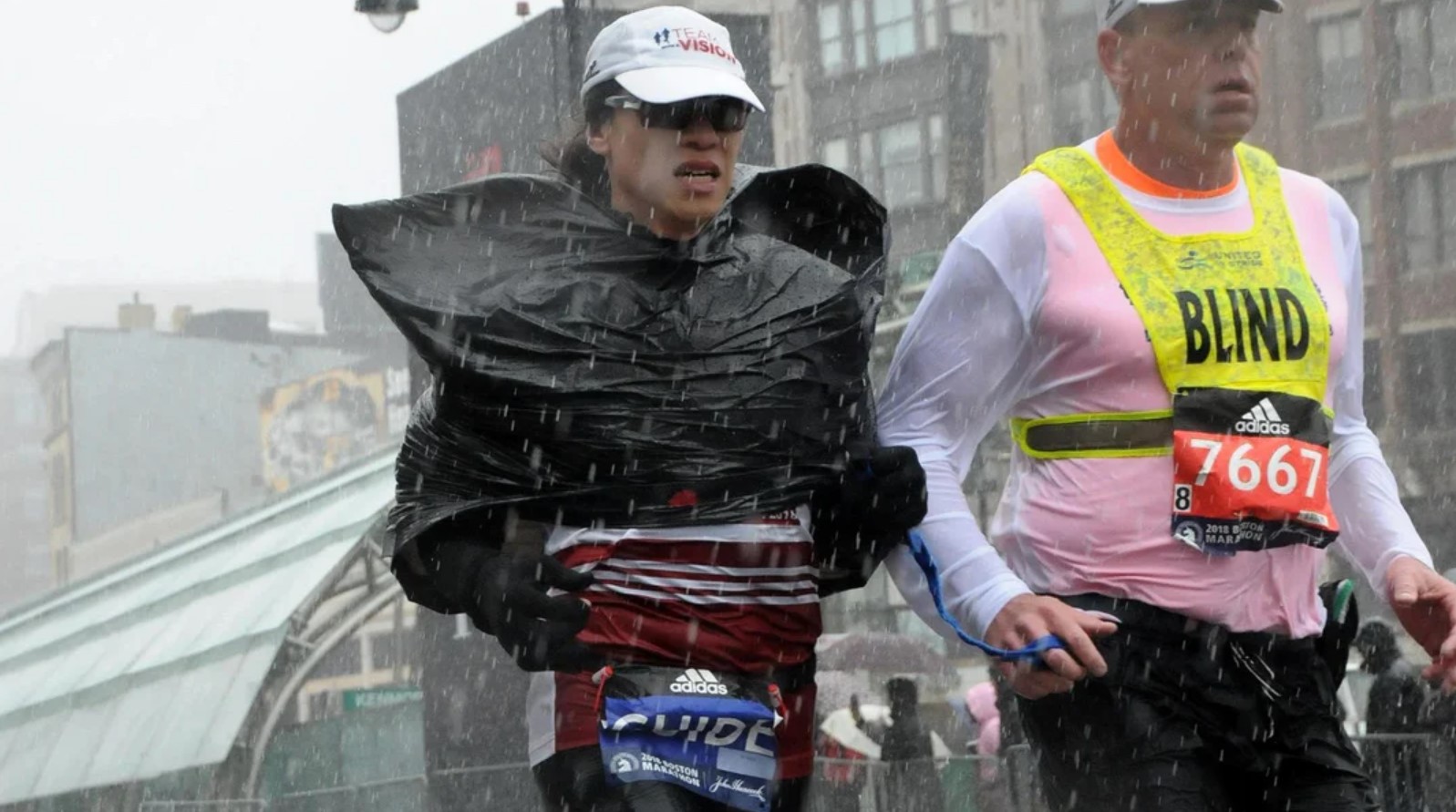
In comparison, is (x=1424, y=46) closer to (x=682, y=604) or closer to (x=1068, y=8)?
(x=1068, y=8)

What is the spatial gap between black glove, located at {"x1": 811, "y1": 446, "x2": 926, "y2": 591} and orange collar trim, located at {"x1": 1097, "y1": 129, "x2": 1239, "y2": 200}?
63cm

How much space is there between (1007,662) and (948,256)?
31.3 inches

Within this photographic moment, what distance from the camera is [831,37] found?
49.1 metres

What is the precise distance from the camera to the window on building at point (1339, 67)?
38.0 m

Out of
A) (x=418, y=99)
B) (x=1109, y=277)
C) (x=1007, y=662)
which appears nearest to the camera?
(x=1007, y=662)

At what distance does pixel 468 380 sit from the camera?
12.5 feet

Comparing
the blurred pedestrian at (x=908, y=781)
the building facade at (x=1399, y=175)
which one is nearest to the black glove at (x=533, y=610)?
the blurred pedestrian at (x=908, y=781)

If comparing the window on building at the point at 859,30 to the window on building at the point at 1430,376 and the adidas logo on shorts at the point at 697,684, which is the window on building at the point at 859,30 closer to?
the window on building at the point at 1430,376

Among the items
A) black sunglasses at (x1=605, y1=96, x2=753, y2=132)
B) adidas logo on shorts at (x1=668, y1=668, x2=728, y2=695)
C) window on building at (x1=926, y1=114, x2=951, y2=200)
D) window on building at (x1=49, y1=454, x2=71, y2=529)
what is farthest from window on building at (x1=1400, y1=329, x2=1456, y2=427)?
window on building at (x1=49, y1=454, x2=71, y2=529)

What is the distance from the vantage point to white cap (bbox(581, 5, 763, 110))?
3842 millimetres

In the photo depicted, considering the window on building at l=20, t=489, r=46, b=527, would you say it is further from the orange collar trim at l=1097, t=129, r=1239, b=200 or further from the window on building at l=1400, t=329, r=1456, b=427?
the orange collar trim at l=1097, t=129, r=1239, b=200

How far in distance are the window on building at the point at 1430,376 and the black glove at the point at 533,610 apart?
34.4m

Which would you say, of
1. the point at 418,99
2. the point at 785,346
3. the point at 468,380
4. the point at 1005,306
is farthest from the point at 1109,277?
the point at 418,99

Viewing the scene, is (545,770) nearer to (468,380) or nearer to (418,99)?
(468,380)
